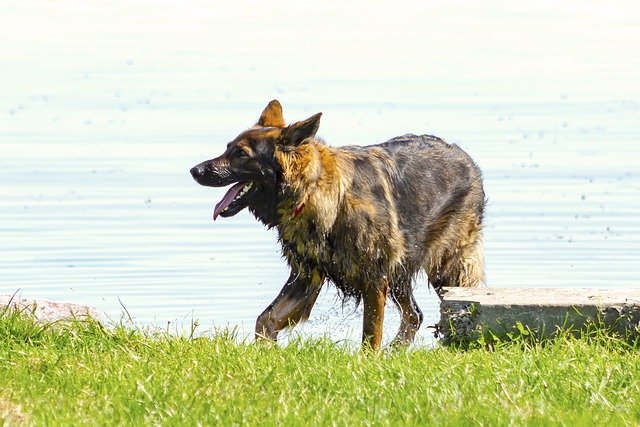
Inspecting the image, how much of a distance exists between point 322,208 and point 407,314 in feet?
5.45

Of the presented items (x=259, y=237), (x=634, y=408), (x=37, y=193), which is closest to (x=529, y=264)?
(x=259, y=237)

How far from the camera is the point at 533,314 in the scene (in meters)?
9.34

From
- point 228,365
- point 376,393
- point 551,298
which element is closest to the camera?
point 376,393

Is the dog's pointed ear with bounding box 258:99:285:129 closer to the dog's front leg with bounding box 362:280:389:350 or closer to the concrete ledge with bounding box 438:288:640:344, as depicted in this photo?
the dog's front leg with bounding box 362:280:389:350

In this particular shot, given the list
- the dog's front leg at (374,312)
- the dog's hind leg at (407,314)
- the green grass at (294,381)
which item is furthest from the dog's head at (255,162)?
the dog's hind leg at (407,314)

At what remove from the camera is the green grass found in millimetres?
6961

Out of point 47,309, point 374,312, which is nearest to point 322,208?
point 374,312

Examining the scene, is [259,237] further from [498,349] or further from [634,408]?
[634,408]

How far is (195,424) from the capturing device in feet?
22.2

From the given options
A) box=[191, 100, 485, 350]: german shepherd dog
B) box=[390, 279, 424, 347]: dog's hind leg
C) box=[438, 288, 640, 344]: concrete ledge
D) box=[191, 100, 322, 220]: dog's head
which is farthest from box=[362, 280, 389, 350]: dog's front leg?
box=[191, 100, 322, 220]: dog's head

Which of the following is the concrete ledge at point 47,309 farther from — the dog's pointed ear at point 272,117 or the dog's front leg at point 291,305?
the dog's pointed ear at point 272,117

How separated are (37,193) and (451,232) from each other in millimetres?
9491

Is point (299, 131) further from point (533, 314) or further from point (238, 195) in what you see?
point (533, 314)

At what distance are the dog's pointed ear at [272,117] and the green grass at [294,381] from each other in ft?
5.75
